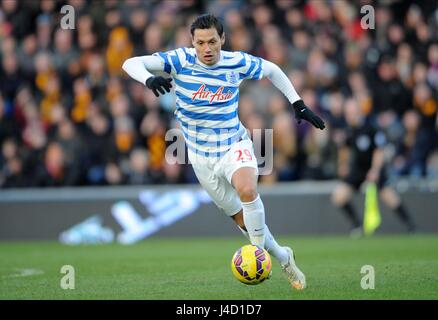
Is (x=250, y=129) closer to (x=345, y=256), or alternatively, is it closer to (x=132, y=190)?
(x=132, y=190)

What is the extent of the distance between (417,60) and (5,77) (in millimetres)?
8097

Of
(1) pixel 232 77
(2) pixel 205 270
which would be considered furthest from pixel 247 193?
(2) pixel 205 270

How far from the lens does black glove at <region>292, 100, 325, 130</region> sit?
27.9 feet

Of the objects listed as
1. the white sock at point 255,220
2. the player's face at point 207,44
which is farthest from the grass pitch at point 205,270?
the player's face at point 207,44

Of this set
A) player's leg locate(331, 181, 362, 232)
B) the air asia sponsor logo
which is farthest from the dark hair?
player's leg locate(331, 181, 362, 232)

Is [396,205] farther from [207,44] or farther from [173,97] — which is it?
[207,44]

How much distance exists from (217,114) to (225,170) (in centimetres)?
54

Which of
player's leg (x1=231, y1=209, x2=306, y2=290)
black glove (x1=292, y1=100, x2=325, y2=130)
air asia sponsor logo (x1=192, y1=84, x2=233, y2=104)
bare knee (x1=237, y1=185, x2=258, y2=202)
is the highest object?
air asia sponsor logo (x1=192, y1=84, x2=233, y2=104)

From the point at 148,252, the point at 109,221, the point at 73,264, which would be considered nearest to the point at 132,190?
the point at 109,221

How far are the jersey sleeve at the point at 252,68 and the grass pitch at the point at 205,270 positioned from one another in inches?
76.8

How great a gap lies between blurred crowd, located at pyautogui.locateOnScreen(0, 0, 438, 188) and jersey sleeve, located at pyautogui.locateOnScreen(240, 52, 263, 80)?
7.40 meters

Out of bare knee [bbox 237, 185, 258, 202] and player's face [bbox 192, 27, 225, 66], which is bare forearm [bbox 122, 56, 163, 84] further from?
bare knee [bbox 237, 185, 258, 202]

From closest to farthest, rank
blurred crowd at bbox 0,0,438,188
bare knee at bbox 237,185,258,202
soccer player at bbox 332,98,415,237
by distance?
bare knee at bbox 237,185,258,202
soccer player at bbox 332,98,415,237
blurred crowd at bbox 0,0,438,188

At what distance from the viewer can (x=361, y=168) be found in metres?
16.2
